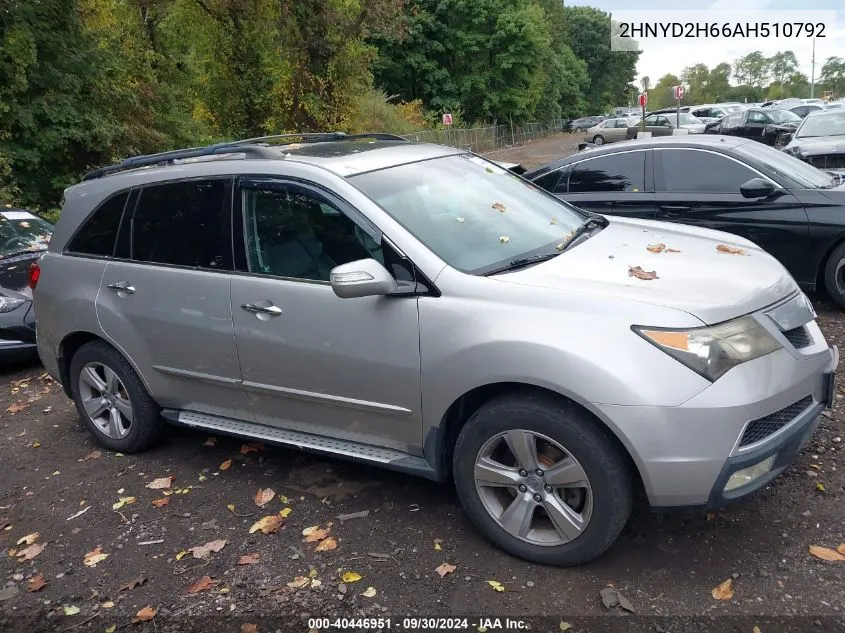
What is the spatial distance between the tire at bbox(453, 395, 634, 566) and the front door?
35 cm

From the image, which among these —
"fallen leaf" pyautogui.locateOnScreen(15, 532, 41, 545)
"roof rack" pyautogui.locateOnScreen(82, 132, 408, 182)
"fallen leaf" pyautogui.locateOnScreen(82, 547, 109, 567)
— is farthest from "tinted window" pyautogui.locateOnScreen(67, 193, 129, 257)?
"fallen leaf" pyautogui.locateOnScreen(82, 547, 109, 567)

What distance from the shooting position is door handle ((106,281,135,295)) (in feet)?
14.2

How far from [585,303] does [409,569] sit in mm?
1431

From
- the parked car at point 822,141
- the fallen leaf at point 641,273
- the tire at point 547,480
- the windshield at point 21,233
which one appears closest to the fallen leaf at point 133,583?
the tire at point 547,480

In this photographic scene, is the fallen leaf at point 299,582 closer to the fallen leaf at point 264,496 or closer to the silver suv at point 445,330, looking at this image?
the silver suv at point 445,330

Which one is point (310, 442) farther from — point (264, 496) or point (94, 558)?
point (94, 558)

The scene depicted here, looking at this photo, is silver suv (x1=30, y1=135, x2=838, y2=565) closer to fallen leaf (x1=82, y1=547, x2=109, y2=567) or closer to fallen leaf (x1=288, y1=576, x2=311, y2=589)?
fallen leaf (x1=288, y1=576, x2=311, y2=589)

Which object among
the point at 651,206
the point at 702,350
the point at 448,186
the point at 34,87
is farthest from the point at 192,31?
the point at 702,350

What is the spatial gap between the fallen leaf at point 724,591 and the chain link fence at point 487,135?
28979mm

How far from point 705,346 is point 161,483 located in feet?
10.5

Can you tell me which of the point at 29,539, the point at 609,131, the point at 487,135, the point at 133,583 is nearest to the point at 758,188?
the point at 133,583

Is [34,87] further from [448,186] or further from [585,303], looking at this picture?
[585,303]

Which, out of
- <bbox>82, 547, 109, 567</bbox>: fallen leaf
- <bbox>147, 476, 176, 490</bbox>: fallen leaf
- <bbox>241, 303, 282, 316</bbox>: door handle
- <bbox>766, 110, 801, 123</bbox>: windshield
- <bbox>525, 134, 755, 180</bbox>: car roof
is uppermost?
<bbox>766, 110, 801, 123</bbox>: windshield

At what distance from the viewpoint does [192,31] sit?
73.0 ft
